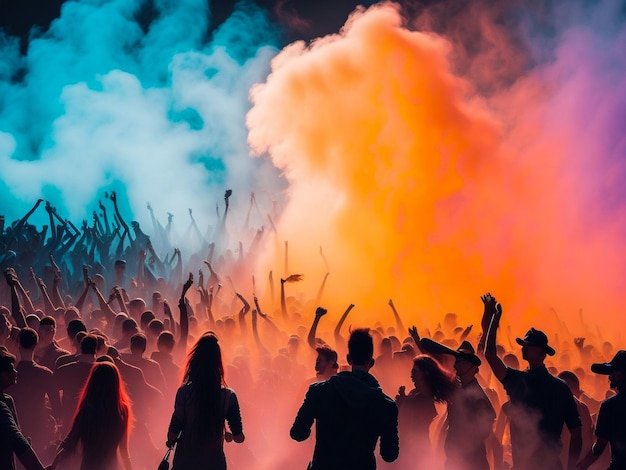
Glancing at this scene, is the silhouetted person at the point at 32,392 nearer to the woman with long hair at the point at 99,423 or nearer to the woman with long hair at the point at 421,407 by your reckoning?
the woman with long hair at the point at 99,423

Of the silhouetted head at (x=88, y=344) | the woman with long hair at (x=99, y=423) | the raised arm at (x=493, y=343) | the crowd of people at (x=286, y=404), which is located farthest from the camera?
the silhouetted head at (x=88, y=344)

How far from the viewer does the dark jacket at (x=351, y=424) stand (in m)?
3.73

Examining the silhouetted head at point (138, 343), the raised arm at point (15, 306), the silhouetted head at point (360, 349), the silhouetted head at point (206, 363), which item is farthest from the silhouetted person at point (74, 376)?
the silhouetted head at point (360, 349)

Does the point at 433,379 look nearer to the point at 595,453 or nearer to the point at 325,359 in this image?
the point at 325,359

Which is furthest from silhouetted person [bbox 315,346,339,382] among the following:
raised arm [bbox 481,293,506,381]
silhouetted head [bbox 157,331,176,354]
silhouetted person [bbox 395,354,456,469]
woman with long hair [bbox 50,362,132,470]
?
woman with long hair [bbox 50,362,132,470]

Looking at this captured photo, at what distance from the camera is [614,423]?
4695 mm

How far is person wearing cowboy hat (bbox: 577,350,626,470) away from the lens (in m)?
4.60

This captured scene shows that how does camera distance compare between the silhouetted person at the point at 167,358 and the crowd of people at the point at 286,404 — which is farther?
the silhouetted person at the point at 167,358

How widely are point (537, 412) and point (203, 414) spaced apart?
268 centimetres

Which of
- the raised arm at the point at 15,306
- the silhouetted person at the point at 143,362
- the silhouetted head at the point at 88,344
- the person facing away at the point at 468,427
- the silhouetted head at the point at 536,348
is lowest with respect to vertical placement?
the person facing away at the point at 468,427

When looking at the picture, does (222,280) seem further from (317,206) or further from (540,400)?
(540,400)

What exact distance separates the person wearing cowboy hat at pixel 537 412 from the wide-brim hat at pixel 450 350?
109 millimetres

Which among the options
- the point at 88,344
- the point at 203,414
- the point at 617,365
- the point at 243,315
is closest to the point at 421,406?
the point at 617,365

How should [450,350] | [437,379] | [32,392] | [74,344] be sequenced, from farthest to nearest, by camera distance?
1. [74,344]
2. [32,392]
3. [437,379]
4. [450,350]
